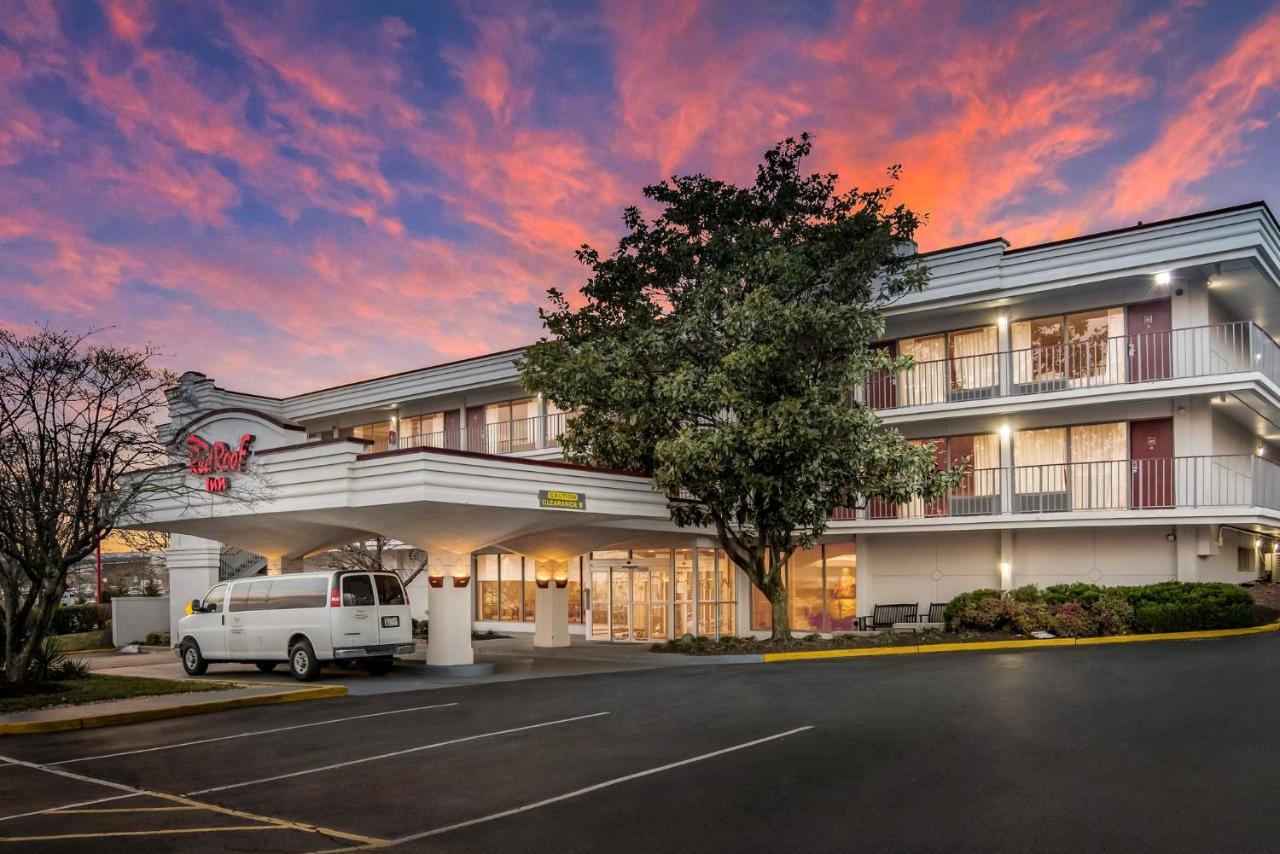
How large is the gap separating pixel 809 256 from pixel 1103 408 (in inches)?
383

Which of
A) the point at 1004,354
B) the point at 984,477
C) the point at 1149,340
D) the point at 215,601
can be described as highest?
the point at 1149,340

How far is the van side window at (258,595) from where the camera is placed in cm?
2114

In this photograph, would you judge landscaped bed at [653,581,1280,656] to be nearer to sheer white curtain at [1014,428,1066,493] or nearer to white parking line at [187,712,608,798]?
sheer white curtain at [1014,428,1066,493]

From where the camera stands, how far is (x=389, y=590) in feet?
68.1

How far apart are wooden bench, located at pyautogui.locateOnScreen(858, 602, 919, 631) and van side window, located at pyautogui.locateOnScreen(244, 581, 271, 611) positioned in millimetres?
15733

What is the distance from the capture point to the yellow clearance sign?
835 inches

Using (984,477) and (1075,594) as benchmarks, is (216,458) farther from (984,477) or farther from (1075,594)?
(1075,594)

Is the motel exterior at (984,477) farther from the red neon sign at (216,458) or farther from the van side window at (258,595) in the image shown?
the van side window at (258,595)

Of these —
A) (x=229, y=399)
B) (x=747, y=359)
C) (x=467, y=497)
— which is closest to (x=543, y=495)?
(x=467, y=497)

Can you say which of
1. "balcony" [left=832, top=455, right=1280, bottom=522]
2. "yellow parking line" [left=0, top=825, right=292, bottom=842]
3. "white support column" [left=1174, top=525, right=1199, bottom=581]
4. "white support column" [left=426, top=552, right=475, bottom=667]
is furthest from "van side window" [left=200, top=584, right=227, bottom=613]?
"white support column" [left=1174, top=525, right=1199, bottom=581]

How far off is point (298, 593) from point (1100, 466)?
19850 millimetres

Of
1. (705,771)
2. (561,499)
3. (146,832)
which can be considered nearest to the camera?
(146,832)

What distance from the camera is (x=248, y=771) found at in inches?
429

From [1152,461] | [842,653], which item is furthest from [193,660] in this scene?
[1152,461]
